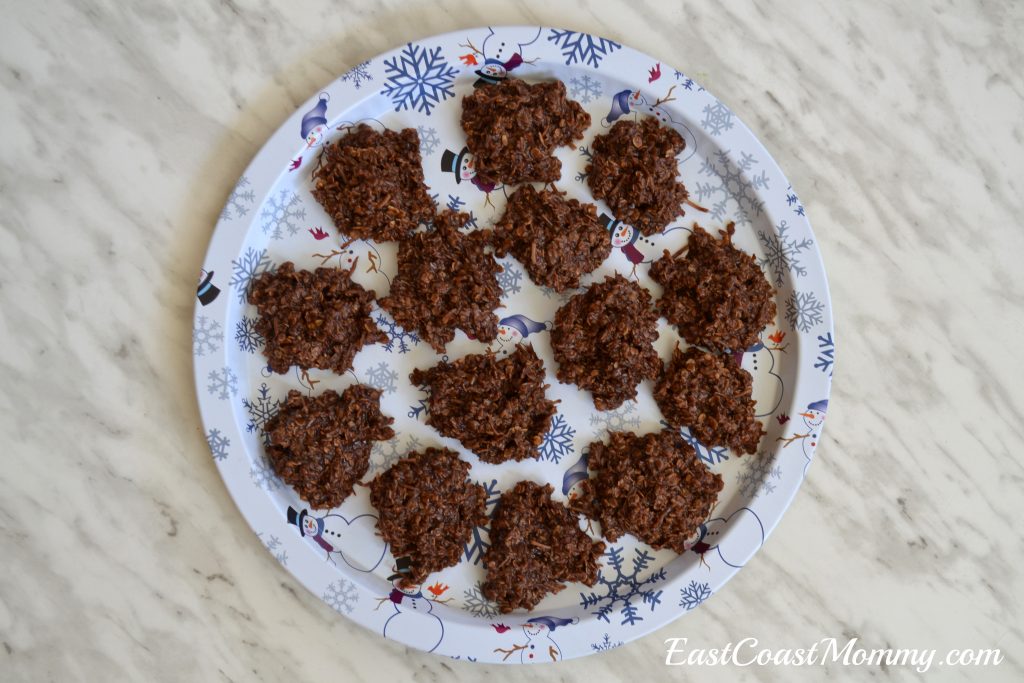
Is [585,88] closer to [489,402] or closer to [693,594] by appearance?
[489,402]

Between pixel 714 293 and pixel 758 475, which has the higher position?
pixel 714 293

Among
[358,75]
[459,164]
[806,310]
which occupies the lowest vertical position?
[459,164]

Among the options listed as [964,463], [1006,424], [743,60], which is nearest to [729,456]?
[964,463]

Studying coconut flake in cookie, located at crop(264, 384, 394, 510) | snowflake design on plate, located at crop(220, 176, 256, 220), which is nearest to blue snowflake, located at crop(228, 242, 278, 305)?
snowflake design on plate, located at crop(220, 176, 256, 220)

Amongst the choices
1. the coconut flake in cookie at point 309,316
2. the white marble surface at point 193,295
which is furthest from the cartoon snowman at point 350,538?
the coconut flake in cookie at point 309,316

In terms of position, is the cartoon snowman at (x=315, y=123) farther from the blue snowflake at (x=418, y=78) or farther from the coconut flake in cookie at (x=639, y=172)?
the coconut flake in cookie at (x=639, y=172)

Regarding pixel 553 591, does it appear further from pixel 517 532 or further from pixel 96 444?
pixel 96 444

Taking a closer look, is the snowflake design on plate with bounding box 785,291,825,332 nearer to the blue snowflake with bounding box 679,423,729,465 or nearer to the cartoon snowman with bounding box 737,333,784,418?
the cartoon snowman with bounding box 737,333,784,418

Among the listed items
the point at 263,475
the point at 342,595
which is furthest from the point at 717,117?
the point at 342,595

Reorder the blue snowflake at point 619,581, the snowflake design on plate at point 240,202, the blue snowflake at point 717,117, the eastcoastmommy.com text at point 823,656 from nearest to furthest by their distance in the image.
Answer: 1. the snowflake design on plate at point 240,202
2. the blue snowflake at point 717,117
3. the blue snowflake at point 619,581
4. the eastcoastmommy.com text at point 823,656
